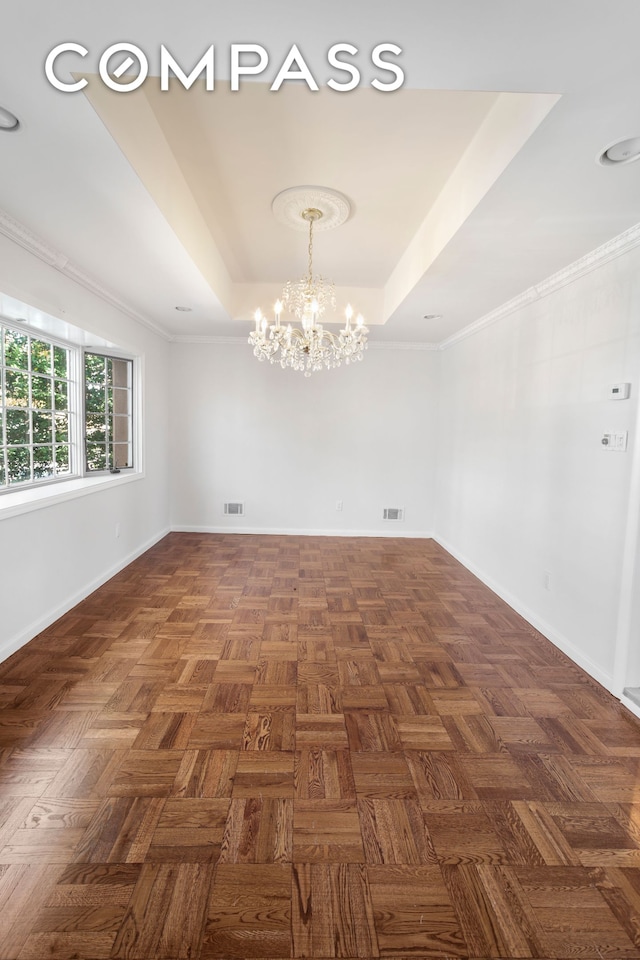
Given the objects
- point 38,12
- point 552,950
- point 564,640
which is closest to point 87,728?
point 552,950

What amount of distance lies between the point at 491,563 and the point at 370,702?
2.20 metres

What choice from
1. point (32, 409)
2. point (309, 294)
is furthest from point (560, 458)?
point (32, 409)

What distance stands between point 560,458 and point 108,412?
378 cm

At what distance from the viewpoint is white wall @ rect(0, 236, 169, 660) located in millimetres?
2541

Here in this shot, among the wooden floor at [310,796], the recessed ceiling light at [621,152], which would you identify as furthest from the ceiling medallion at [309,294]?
the wooden floor at [310,796]

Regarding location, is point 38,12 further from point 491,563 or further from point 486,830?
point 491,563

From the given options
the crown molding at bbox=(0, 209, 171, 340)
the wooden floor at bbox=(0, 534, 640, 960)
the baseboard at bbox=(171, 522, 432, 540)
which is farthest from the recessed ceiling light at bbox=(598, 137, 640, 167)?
the baseboard at bbox=(171, 522, 432, 540)

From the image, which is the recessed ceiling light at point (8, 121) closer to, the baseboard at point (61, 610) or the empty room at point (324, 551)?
the empty room at point (324, 551)

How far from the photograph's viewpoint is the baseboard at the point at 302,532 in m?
5.67

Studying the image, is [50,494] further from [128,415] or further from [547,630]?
[547,630]

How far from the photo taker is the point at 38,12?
3.91 ft

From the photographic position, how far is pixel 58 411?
3.54 metres

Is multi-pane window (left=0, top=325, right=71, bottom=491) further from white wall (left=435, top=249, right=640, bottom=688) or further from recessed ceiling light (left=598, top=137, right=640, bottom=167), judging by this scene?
A: white wall (left=435, top=249, right=640, bottom=688)

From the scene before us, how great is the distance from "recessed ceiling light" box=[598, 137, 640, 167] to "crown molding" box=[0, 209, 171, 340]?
107 inches
